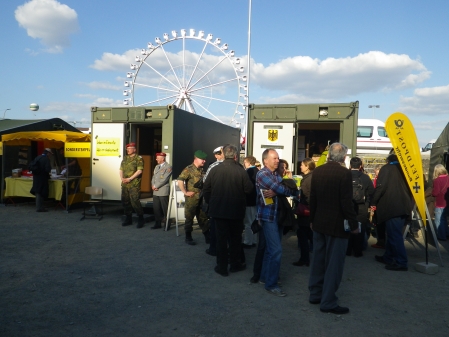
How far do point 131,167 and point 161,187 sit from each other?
74 cm

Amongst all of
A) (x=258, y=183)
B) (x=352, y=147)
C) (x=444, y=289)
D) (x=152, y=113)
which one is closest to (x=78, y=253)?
(x=258, y=183)

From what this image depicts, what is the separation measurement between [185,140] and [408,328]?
248 inches

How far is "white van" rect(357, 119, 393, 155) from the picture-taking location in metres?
19.5

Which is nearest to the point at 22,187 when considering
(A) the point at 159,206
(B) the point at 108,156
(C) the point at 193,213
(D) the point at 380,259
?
(B) the point at 108,156

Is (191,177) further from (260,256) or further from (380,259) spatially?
(380,259)

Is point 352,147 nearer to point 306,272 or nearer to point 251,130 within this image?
point 251,130

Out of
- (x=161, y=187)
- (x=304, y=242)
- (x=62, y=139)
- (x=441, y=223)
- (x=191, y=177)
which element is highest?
(x=62, y=139)

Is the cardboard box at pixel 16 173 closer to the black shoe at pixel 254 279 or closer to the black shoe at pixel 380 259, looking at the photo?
the black shoe at pixel 254 279

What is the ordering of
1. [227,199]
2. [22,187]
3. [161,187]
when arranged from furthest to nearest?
1. [22,187]
2. [161,187]
3. [227,199]

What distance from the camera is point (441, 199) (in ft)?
22.9

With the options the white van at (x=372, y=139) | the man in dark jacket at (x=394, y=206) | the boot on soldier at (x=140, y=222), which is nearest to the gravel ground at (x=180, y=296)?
the man in dark jacket at (x=394, y=206)

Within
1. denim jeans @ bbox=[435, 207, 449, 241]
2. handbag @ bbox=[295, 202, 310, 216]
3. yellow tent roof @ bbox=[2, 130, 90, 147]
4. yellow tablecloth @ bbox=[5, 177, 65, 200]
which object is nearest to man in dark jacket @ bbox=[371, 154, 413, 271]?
handbag @ bbox=[295, 202, 310, 216]

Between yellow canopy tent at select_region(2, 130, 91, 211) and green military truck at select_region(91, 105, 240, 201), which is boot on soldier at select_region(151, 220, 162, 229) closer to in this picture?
green military truck at select_region(91, 105, 240, 201)

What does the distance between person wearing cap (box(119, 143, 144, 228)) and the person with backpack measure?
410 centimetres
